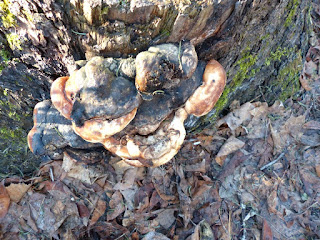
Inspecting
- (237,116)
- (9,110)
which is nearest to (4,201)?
(9,110)

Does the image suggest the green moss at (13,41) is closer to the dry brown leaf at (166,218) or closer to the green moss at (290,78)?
the dry brown leaf at (166,218)

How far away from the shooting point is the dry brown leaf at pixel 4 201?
3.45 meters

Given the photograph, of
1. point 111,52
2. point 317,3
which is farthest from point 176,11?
point 317,3

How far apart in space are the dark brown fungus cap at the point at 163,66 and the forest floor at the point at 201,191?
6.93 feet

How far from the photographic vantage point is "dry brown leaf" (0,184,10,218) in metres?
3.45

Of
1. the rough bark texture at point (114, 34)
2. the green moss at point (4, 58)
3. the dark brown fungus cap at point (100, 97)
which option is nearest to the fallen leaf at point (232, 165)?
the rough bark texture at point (114, 34)

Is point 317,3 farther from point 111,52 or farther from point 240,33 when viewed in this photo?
point 111,52

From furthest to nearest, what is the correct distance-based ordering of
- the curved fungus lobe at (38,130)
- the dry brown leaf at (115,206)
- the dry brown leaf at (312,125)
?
the dry brown leaf at (312,125) < the dry brown leaf at (115,206) < the curved fungus lobe at (38,130)

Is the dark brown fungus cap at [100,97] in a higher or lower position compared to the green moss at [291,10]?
higher

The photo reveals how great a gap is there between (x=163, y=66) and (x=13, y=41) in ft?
4.82

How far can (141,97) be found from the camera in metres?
2.11

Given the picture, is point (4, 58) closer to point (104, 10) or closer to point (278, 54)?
point (104, 10)

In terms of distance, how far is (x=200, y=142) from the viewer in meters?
4.05

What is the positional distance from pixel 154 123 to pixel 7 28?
5.14 ft
